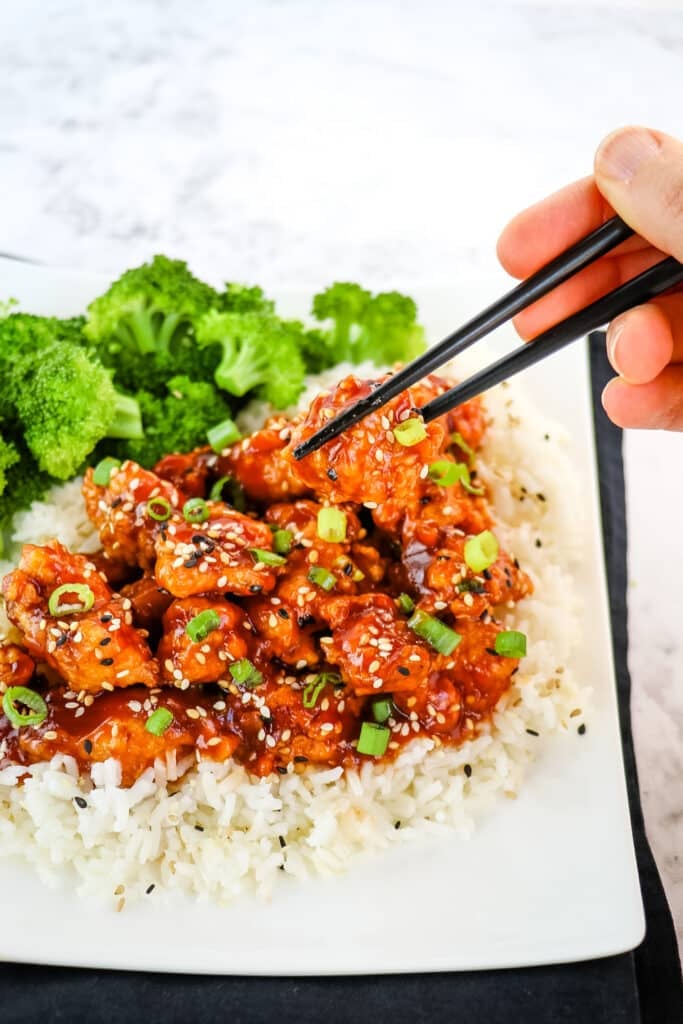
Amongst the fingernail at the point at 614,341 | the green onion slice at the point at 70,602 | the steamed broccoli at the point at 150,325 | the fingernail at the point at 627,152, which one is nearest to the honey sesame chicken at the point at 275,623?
the green onion slice at the point at 70,602

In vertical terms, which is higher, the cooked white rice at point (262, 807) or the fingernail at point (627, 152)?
the fingernail at point (627, 152)

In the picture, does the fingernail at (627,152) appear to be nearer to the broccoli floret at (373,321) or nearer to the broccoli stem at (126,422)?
the broccoli floret at (373,321)

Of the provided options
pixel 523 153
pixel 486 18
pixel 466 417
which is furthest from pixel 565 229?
pixel 486 18

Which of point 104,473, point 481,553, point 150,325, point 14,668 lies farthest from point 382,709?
point 150,325

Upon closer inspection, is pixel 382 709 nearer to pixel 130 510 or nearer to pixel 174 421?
pixel 130 510

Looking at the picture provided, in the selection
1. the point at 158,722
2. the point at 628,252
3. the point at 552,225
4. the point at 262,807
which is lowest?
the point at 262,807

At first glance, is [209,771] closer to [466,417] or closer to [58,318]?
[466,417]
